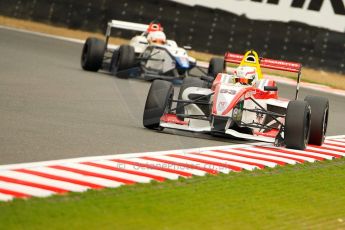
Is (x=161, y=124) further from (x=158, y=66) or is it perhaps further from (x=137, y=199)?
(x=158, y=66)

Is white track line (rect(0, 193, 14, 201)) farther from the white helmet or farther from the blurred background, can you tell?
the blurred background

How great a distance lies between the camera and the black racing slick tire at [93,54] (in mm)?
26031

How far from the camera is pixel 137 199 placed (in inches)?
372

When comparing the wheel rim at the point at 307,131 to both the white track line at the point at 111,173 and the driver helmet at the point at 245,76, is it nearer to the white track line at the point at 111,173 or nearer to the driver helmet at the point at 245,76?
the driver helmet at the point at 245,76

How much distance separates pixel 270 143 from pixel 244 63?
1.37 meters

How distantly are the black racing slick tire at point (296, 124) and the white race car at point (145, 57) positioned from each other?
10.6 metres

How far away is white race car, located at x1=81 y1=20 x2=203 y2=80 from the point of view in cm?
2527

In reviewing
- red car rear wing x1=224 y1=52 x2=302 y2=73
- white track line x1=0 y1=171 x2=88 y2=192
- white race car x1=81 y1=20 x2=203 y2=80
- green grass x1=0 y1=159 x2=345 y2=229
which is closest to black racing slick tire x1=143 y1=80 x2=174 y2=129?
red car rear wing x1=224 y1=52 x2=302 y2=73

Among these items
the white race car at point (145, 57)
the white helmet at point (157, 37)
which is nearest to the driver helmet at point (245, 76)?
the white race car at point (145, 57)

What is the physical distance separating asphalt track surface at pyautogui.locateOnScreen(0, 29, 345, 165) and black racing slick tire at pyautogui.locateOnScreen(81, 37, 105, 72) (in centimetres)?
30

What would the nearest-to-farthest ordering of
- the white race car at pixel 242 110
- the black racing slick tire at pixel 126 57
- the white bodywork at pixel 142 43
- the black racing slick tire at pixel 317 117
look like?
the white race car at pixel 242 110 → the black racing slick tire at pixel 317 117 → the black racing slick tire at pixel 126 57 → the white bodywork at pixel 142 43

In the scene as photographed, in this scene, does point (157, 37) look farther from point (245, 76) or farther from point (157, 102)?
point (157, 102)

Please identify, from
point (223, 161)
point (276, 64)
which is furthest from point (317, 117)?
point (223, 161)

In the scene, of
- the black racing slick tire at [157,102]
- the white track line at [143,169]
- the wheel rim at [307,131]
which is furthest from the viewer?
the black racing slick tire at [157,102]
